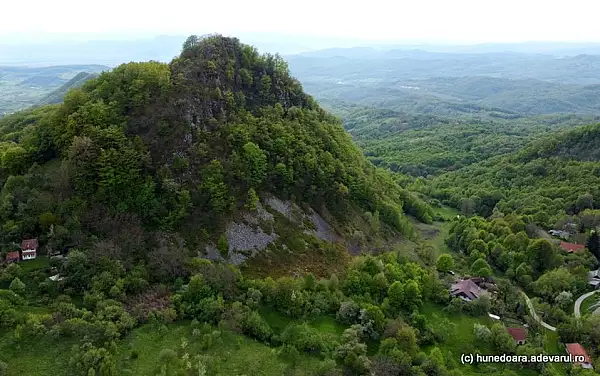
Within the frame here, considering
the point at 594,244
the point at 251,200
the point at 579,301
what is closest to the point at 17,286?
the point at 251,200

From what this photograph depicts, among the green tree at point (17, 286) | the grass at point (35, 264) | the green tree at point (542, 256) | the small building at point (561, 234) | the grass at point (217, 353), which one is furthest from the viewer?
the small building at point (561, 234)

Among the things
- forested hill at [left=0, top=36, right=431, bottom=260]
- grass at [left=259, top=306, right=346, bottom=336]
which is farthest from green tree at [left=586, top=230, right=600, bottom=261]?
grass at [left=259, top=306, right=346, bottom=336]

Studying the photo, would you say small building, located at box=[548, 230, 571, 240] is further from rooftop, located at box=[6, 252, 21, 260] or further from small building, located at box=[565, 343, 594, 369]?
rooftop, located at box=[6, 252, 21, 260]

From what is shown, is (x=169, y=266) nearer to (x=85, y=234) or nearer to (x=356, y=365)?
(x=85, y=234)

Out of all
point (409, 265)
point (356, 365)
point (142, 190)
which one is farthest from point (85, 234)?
point (409, 265)

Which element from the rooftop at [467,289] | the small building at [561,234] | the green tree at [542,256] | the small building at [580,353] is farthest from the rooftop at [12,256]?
the small building at [561,234]

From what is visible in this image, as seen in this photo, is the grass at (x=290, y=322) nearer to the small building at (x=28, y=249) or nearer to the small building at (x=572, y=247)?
the small building at (x=28, y=249)
